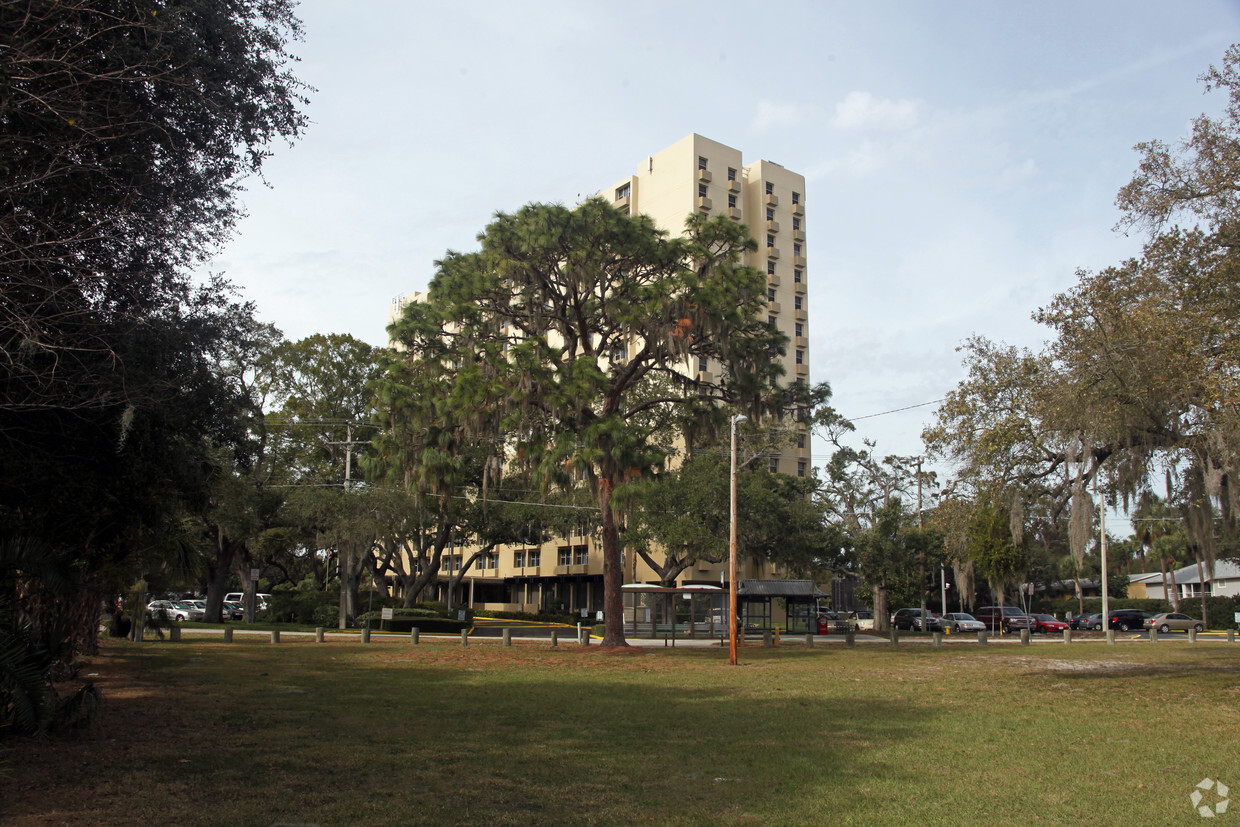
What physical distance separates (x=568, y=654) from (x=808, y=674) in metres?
8.02

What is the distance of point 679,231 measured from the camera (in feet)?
204

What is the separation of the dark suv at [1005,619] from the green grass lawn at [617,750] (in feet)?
124

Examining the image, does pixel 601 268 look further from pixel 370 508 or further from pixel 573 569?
pixel 573 569

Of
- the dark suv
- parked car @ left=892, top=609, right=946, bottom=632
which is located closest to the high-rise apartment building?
parked car @ left=892, top=609, right=946, bottom=632

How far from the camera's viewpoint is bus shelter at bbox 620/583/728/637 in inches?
1407

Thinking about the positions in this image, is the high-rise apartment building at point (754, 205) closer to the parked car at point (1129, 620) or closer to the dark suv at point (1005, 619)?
the dark suv at point (1005, 619)

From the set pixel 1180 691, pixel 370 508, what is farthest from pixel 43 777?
pixel 370 508

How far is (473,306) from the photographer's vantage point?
2658 cm

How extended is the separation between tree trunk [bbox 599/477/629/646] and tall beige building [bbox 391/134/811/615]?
101 feet

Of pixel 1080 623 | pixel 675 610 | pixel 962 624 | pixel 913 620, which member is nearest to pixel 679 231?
pixel 913 620

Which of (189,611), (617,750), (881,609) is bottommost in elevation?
(189,611)

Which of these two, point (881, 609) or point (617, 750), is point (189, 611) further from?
point (617, 750)

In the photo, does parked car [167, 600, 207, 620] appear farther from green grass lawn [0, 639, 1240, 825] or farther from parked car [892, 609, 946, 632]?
parked car [892, 609, 946, 632]

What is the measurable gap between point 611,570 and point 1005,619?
39.2 metres
